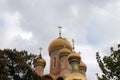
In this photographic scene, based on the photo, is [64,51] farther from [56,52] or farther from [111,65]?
[111,65]

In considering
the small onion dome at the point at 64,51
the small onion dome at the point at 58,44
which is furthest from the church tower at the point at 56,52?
the small onion dome at the point at 64,51

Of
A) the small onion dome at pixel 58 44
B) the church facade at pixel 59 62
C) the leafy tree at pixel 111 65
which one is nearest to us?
the leafy tree at pixel 111 65

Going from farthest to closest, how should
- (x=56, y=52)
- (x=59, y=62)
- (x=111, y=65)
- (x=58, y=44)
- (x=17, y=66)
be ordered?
(x=56, y=52), (x=58, y=44), (x=59, y=62), (x=17, y=66), (x=111, y=65)

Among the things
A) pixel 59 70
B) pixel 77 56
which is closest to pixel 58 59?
pixel 59 70

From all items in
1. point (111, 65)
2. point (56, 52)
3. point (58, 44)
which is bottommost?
point (111, 65)

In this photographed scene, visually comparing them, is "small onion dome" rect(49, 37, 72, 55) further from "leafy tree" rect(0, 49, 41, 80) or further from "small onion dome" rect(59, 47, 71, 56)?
"leafy tree" rect(0, 49, 41, 80)

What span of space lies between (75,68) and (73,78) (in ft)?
5.88

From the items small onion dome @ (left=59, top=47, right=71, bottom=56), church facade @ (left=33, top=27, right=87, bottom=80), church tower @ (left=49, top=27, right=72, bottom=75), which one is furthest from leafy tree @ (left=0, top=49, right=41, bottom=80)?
church tower @ (left=49, top=27, right=72, bottom=75)

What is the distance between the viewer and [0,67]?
19.2m

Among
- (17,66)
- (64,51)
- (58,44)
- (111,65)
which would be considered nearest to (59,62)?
(58,44)

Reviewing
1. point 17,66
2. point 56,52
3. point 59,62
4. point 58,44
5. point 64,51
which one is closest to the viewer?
point 17,66

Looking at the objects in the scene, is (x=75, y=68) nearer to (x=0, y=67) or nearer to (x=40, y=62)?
(x=40, y=62)

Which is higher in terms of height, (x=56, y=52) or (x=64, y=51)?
(x=56, y=52)

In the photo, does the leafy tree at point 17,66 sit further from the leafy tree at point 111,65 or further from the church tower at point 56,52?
the church tower at point 56,52
